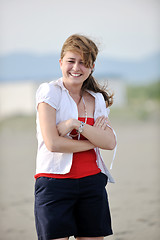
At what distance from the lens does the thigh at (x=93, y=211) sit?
6.42ft

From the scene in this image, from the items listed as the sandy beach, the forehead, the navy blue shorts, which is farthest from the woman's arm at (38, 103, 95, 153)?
the sandy beach

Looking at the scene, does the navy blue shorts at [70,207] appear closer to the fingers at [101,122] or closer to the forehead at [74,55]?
the fingers at [101,122]

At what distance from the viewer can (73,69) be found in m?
1.94

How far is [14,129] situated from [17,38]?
62.4ft

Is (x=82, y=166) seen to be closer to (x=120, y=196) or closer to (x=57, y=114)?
(x=57, y=114)

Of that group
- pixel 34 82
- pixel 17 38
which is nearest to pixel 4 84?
pixel 34 82

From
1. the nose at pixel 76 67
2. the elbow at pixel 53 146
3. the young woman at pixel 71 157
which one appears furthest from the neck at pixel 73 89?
the elbow at pixel 53 146

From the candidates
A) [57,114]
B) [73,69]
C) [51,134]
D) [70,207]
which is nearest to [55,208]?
[70,207]

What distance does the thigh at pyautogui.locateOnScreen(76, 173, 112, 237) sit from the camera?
6.42 feet

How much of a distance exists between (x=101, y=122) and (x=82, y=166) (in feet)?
0.83

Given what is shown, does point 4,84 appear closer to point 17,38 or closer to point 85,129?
point 17,38

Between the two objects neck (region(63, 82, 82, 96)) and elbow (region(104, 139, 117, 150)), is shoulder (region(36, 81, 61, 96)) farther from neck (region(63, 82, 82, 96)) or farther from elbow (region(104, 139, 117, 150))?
elbow (region(104, 139, 117, 150))

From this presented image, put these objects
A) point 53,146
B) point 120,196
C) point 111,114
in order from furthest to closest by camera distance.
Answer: point 111,114, point 120,196, point 53,146

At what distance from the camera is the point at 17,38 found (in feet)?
117
